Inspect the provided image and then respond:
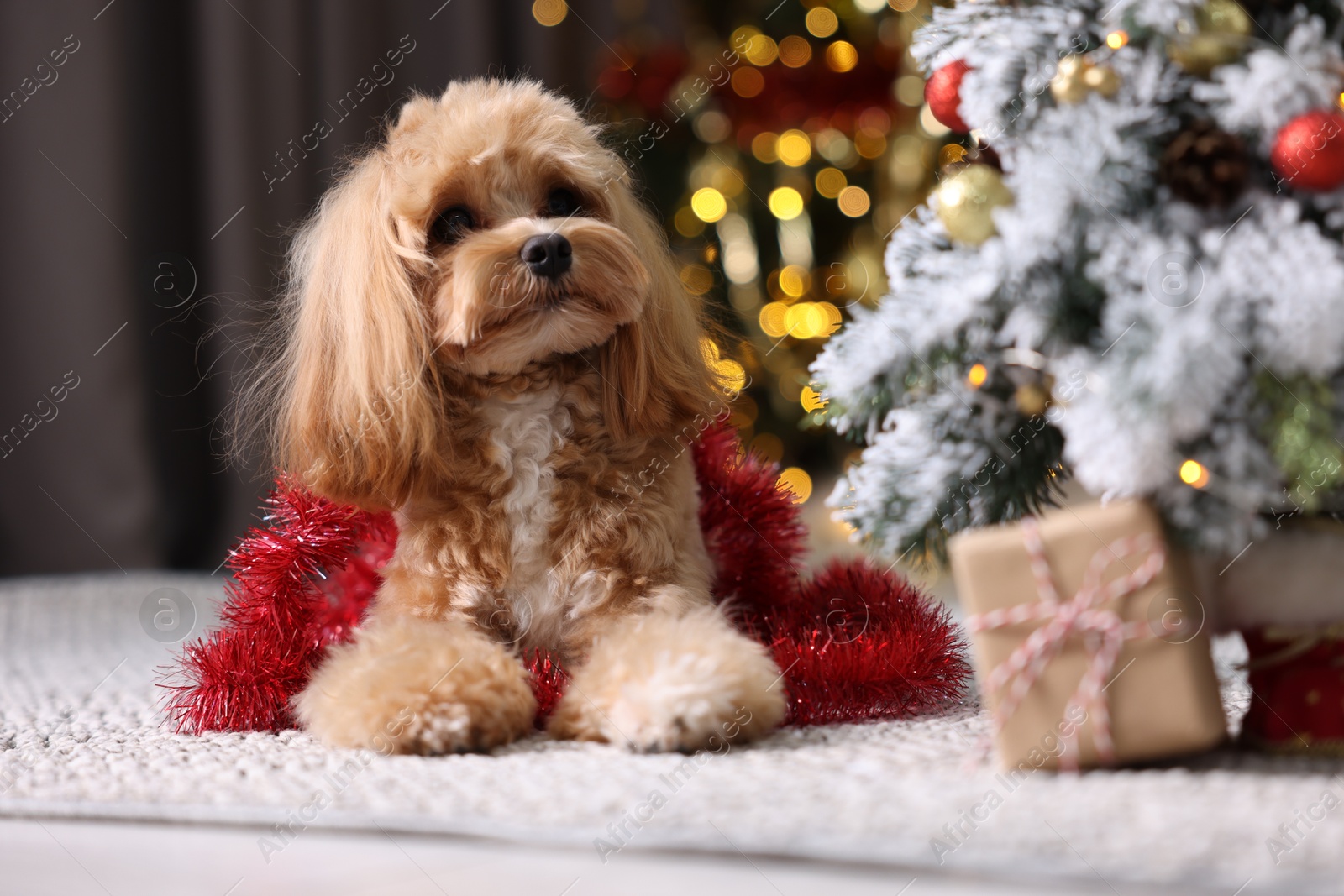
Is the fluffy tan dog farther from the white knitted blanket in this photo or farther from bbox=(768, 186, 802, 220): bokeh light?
bbox=(768, 186, 802, 220): bokeh light

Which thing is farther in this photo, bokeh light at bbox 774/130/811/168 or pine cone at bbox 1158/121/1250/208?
bokeh light at bbox 774/130/811/168

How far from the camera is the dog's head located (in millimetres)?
1316

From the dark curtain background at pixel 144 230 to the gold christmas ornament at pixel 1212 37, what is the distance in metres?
2.11

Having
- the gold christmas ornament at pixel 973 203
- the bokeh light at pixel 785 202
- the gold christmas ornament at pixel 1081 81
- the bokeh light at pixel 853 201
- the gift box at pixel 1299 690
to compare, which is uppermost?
the gold christmas ornament at pixel 1081 81

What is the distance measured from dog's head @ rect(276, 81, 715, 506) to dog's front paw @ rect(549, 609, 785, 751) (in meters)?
0.29

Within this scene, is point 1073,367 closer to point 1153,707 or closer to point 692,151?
point 1153,707

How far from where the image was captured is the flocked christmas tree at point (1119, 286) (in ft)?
3.10

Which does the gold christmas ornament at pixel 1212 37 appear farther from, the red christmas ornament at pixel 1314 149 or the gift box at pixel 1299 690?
the gift box at pixel 1299 690

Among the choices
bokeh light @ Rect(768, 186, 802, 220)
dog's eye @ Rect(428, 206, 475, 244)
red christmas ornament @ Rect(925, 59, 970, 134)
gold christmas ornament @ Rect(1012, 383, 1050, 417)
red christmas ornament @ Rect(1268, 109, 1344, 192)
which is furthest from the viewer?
bokeh light @ Rect(768, 186, 802, 220)

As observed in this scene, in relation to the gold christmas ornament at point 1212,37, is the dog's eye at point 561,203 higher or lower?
higher

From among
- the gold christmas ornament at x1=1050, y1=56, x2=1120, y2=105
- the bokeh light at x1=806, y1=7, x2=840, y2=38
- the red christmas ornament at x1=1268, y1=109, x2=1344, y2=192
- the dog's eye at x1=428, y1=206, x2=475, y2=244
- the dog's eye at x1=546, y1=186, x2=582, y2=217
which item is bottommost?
the bokeh light at x1=806, y1=7, x2=840, y2=38

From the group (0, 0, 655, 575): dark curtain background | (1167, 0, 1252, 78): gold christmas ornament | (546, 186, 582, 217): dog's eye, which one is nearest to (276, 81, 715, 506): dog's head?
(546, 186, 582, 217): dog's eye

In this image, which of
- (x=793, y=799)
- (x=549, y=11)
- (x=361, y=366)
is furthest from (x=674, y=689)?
(x=549, y=11)

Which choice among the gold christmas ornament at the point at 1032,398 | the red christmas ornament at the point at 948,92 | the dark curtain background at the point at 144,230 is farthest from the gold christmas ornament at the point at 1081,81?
the dark curtain background at the point at 144,230
